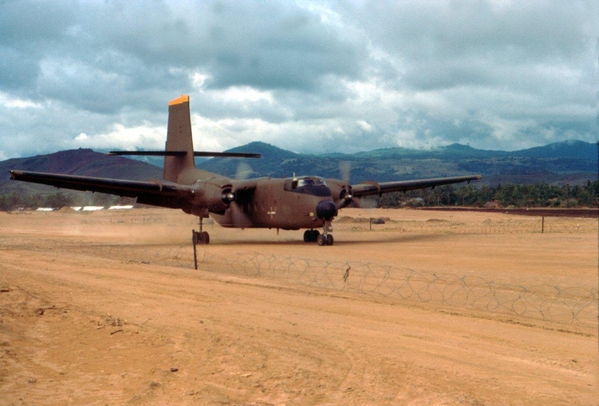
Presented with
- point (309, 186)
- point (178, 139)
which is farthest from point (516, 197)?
point (309, 186)

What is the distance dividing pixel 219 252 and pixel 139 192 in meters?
6.44

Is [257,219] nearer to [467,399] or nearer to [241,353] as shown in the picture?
[241,353]

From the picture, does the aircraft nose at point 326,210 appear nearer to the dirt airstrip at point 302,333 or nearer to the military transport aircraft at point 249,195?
the military transport aircraft at point 249,195

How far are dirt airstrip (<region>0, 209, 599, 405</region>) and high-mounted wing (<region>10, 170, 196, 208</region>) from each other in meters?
7.55

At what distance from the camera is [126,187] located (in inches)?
1239

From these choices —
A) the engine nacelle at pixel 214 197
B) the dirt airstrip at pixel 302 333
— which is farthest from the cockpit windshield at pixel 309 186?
the dirt airstrip at pixel 302 333

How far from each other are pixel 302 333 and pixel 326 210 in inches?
764

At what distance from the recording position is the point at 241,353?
9562 mm

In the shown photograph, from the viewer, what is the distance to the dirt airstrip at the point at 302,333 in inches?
314

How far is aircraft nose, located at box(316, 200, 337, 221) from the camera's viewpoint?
30328 millimetres

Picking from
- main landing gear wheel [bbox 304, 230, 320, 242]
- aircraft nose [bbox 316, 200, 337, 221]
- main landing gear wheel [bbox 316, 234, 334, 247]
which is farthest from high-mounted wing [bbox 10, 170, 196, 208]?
main landing gear wheel [bbox 316, 234, 334, 247]

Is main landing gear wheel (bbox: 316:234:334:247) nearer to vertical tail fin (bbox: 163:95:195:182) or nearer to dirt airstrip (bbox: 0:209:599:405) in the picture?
dirt airstrip (bbox: 0:209:599:405)

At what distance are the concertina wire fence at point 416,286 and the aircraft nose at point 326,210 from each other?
198 inches

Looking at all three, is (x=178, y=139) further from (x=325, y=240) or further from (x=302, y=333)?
(x=302, y=333)
